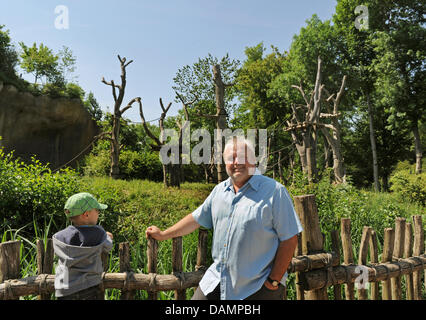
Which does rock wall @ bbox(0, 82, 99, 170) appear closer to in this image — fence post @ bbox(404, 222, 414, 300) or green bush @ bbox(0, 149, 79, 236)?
green bush @ bbox(0, 149, 79, 236)

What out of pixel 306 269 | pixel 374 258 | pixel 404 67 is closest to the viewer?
pixel 306 269

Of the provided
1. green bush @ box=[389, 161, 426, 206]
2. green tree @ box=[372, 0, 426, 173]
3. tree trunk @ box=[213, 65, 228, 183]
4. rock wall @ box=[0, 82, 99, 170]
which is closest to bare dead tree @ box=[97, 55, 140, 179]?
tree trunk @ box=[213, 65, 228, 183]

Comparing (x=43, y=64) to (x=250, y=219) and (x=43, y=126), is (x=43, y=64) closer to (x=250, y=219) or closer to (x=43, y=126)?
(x=43, y=126)

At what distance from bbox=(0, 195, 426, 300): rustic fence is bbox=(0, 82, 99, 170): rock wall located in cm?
1911

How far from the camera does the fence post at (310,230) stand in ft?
8.22

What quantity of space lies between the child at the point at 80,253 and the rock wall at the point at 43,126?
19.3m

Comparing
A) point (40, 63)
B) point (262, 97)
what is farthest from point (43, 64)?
point (262, 97)

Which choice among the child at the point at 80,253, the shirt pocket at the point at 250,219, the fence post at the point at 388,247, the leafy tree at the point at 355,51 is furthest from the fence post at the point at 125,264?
the leafy tree at the point at 355,51

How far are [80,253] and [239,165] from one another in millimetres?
1132

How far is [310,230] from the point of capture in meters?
2.54

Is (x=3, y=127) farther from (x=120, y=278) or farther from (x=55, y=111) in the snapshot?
(x=120, y=278)

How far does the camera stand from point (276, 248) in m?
1.90

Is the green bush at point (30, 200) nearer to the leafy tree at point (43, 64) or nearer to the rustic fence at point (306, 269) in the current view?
the rustic fence at point (306, 269)
